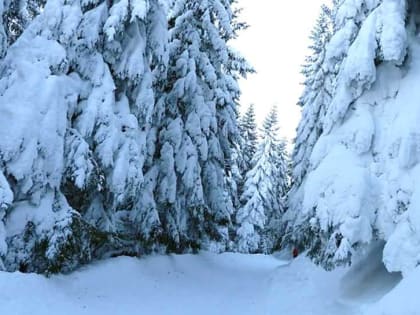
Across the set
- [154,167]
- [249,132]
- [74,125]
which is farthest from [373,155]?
[249,132]

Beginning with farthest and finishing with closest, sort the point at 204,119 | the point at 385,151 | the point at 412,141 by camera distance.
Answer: the point at 204,119
the point at 385,151
the point at 412,141

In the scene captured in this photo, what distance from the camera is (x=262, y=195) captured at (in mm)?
34156

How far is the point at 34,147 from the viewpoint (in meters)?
10.1

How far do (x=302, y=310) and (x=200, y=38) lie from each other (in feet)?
33.5

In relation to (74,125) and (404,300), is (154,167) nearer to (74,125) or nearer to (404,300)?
(74,125)

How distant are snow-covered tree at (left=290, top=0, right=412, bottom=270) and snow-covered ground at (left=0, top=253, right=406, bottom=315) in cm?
120

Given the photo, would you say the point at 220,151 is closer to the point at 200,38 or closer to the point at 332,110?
the point at 200,38

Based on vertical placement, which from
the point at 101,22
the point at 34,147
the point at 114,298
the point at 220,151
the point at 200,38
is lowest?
the point at 114,298

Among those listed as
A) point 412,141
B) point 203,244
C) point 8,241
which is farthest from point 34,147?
point 203,244

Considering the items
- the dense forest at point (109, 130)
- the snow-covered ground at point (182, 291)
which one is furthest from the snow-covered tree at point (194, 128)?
the snow-covered ground at point (182, 291)

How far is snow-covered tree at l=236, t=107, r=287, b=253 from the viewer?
110 ft

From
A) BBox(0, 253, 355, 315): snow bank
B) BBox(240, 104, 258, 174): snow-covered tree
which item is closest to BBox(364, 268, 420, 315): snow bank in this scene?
BBox(0, 253, 355, 315): snow bank

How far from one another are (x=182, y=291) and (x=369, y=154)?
5.87 m

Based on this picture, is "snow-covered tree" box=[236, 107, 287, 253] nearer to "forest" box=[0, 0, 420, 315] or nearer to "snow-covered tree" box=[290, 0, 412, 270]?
"forest" box=[0, 0, 420, 315]
